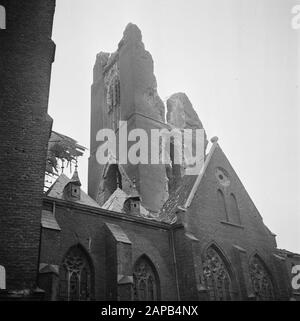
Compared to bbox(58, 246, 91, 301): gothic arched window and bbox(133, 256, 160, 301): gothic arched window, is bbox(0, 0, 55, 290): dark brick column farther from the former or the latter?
bbox(133, 256, 160, 301): gothic arched window

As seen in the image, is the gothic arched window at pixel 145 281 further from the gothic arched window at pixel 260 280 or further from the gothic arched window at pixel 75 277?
the gothic arched window at pixel 260 280

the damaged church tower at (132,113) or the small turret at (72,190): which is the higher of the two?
the damaged church tower at (132,113)

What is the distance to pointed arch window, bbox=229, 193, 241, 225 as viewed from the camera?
19.8 metres

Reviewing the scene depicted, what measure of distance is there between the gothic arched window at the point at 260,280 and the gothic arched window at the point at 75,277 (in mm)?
8886

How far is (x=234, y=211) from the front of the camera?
66.1ft

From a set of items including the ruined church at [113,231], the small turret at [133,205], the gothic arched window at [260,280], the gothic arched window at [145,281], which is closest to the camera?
the ruined church at [113,231]

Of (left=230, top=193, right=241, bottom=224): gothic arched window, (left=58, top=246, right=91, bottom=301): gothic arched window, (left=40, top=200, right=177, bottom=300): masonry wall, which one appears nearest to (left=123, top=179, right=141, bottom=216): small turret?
(left=40, top=200, right=177, bottom=300): masonry wall

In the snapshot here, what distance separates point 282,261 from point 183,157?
15502 mm

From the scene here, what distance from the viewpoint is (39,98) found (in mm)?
11383

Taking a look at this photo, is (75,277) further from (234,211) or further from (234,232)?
(234,211)

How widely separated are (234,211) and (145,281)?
700 cm

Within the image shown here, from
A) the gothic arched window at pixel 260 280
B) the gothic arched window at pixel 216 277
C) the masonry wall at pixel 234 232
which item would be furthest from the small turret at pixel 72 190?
the gothic arched window at pixel 260 280

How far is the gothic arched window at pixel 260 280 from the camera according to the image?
18.6 meters
